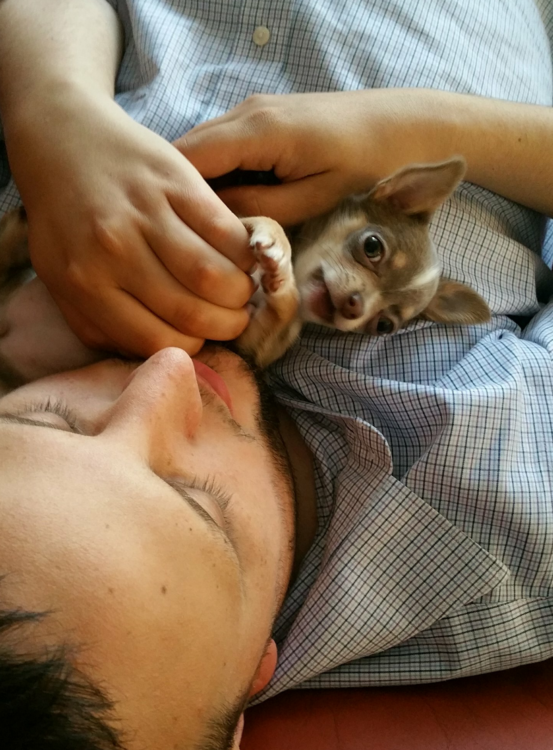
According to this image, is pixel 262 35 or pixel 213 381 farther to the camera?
pixel 262 35

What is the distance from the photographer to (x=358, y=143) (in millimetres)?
1114

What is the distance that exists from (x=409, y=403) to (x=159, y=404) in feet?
1.58

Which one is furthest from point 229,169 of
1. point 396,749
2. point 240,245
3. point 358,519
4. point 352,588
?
point 396,749

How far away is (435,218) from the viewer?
1.33m

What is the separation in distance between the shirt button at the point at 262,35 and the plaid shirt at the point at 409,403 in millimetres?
11

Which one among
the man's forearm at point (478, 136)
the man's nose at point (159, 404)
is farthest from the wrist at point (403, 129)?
the man's nose at point (159, 404)

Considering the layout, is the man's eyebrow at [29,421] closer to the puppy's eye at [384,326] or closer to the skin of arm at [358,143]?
the skin of arm at [358,143]

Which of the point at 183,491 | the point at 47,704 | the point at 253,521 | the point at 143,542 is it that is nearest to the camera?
the point at 47,704

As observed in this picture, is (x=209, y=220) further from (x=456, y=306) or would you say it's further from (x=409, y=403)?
(x=456, y=306)

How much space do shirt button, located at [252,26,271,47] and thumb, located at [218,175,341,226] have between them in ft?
1.20


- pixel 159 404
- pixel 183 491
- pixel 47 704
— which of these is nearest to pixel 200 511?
pixel 183 491

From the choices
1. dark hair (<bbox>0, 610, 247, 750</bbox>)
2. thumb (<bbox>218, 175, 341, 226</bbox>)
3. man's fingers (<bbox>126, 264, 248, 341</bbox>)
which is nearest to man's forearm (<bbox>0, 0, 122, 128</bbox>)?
thumb (<bbox>218, 175, 341, 226</bbox>)

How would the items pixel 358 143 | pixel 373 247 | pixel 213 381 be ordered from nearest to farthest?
pixel 213 381 → pixel 358 143 → pixel 373 247

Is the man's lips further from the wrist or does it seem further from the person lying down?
the wrist
